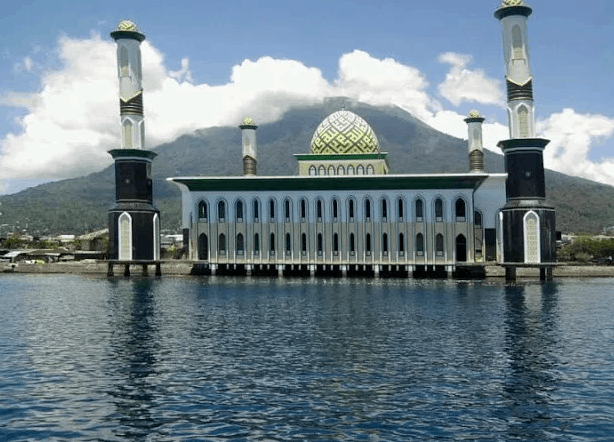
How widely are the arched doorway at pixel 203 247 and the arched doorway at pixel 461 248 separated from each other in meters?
23.5

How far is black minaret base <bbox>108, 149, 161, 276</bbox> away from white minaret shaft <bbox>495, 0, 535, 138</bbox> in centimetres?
3337

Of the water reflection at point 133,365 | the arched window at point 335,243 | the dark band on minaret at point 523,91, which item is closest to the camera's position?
the water reflection at point 133,365

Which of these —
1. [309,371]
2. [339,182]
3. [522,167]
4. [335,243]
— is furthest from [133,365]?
[339,182]

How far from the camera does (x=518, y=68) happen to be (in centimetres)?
5797

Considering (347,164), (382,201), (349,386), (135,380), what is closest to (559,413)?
(349,386)

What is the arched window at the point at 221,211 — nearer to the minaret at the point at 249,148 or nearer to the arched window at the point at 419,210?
the minaret at the point at 249,148

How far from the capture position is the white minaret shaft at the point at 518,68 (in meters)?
57.3

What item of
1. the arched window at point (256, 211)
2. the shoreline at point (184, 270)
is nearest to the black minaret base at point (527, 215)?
the shoreline at point (184, 270)

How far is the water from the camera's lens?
48.0 ft

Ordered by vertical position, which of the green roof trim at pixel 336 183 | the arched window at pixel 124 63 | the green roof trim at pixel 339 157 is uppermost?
the arched window at pixel 124 63

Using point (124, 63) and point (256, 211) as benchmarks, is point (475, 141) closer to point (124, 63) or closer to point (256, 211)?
point (256, 211)

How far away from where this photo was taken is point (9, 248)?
110m

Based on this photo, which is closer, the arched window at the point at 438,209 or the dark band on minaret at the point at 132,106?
the arched window at the point at 438,209

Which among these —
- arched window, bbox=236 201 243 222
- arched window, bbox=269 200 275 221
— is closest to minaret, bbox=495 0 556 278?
arched window, bbox=269 200 275 221
